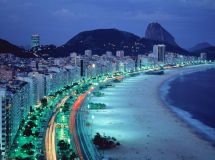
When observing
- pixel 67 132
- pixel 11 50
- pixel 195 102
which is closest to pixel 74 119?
pixel 67 132

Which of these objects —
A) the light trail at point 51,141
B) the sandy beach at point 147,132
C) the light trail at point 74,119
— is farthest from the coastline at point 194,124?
the light trail at point 51,141

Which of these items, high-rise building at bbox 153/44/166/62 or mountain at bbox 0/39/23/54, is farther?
high-rise building at bbox 153/44/166/62

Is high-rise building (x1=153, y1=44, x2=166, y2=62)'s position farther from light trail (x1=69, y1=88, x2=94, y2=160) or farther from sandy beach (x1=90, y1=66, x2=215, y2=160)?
sandy beach (x1=90, y1=66, x2=215, y2=160)

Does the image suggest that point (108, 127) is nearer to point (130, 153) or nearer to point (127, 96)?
point (130, 153)

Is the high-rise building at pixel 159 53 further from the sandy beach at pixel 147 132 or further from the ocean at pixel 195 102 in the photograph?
the sandy beach at pixel 147 132

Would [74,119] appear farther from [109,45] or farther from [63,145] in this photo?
[109,45]

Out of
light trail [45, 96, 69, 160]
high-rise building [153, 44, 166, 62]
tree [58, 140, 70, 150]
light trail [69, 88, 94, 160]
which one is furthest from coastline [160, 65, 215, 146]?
high-rise building [153, 44, 166, 62]
